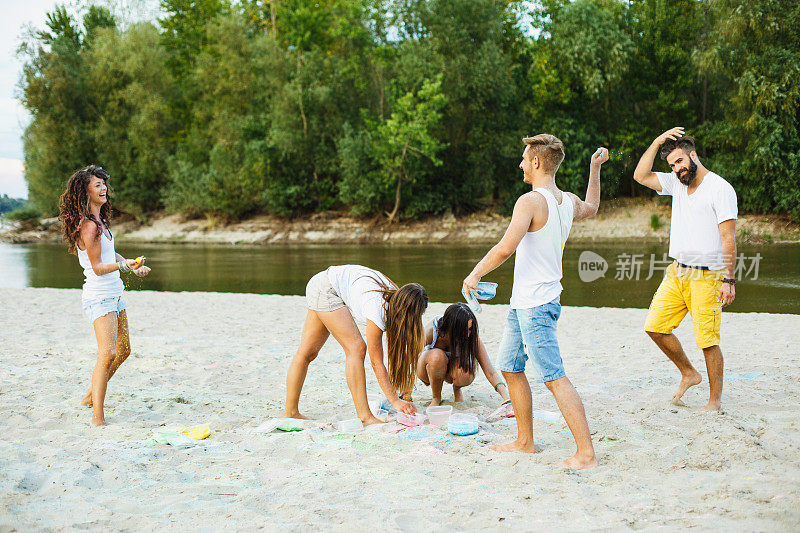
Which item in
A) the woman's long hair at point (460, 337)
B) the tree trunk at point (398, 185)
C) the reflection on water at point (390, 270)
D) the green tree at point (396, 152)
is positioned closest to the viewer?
the woman's long hair at point (460, 337)

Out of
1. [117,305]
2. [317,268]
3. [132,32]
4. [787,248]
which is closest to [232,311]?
[117,305]

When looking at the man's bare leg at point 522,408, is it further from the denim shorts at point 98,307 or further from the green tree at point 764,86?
the green tree at point 764,86

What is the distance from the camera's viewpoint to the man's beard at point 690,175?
185 inches

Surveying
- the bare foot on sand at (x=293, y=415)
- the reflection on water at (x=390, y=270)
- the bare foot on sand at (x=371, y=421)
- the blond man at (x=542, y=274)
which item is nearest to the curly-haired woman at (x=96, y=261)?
the bare foot on sand at (x=293, y=415)

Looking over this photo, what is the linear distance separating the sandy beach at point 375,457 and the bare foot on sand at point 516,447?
0.28ft

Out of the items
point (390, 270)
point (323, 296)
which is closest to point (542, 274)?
point (323, 296)

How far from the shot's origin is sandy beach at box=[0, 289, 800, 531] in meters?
3.08

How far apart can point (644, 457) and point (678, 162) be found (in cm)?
218

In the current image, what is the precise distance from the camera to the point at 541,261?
147 inches

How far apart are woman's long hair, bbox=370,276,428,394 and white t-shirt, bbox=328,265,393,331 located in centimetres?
4

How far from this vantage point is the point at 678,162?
4.71 meters

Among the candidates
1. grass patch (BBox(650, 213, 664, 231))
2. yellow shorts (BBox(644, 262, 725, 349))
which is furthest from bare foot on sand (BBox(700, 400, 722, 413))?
grass patch (BBox(650, 213, 664, 231))

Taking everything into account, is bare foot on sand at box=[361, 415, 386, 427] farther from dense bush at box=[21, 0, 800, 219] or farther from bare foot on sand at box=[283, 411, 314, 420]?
dense bush at box=[21, 0, 800, 219]

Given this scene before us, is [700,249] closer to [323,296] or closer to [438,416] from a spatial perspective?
[438,416]
